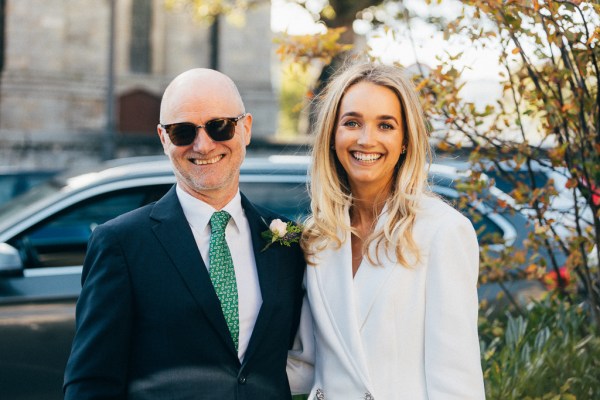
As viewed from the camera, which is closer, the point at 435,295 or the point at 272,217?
the point at 435,295

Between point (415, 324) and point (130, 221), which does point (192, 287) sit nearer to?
point (130, 221)

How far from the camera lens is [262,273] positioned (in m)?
2.79

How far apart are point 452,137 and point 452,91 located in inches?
15.9

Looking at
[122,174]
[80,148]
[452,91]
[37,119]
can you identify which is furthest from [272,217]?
[37,119]

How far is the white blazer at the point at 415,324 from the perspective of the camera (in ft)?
8.68

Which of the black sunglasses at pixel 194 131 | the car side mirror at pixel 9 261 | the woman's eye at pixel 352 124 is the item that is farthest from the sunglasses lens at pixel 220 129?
the car side mirror at pixel 9 261

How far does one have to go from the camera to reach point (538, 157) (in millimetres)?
4609

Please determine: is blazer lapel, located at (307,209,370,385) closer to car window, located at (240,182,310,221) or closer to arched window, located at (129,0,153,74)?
car window, located at (240,182,310,221)

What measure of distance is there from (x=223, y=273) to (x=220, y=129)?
1.53 feet

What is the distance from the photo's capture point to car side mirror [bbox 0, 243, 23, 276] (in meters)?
4.68

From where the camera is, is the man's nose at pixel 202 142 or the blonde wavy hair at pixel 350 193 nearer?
the man's nose at pixel 202 142

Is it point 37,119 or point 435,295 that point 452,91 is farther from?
point 37,119

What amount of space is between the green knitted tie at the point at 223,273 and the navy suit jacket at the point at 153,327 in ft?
0.19

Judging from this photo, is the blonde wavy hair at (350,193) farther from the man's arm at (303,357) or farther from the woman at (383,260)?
the man's arm at (303,357)
